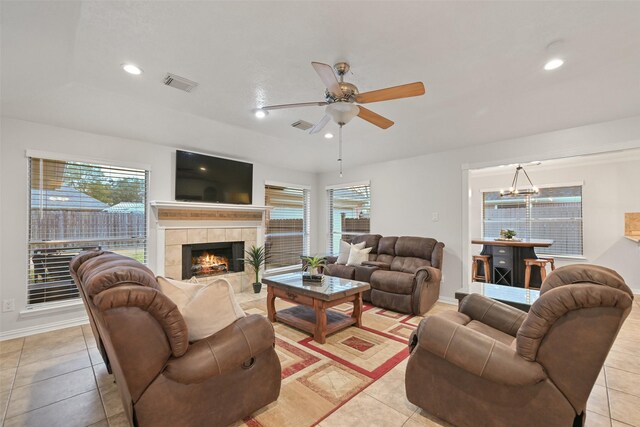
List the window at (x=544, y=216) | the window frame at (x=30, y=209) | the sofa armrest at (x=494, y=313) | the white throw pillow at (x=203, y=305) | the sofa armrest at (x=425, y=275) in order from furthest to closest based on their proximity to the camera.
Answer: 1. the window at (x=544, y=216)
2. the sofa armrest at (x=425, y=275)
3. the window frame at (x=30, y=209)
4. the sofa armrest at (x=494, y=313)
5. the white throw pillow at (x=203, y=305)

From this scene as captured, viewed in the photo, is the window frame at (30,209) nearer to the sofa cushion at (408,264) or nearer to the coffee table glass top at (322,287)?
the coffee table glass top at (322,287)

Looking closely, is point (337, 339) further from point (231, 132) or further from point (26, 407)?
point (231, 132)

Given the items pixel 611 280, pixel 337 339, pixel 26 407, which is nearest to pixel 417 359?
pixel 611 280

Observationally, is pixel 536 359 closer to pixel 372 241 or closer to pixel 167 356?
pixel 167 356

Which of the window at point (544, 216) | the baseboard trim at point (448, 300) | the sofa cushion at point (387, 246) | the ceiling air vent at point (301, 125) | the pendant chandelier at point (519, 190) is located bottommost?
the baseboard trim at point (448, 300)

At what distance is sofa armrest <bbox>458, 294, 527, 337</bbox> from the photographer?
2.22 metres

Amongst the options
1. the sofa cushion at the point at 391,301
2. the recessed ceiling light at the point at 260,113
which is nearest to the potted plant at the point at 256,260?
the sofa cushion at the point at 391,301

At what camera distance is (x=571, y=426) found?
1.47m

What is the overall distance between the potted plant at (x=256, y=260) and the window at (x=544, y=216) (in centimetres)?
554

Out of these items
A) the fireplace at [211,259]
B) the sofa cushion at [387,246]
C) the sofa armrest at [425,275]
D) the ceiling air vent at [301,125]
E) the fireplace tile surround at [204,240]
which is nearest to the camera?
the sofa armrest at [425,275]

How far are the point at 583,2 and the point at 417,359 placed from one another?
249 cm

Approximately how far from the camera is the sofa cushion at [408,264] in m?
4.44

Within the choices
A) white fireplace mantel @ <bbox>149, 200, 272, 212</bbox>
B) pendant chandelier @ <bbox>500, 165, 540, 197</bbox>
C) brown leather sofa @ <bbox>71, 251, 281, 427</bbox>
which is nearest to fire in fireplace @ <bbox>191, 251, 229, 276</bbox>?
white fireplace mantel @ <bbox>149, 200, 272, 212</bbox>

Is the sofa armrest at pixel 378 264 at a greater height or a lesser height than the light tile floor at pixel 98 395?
greater
